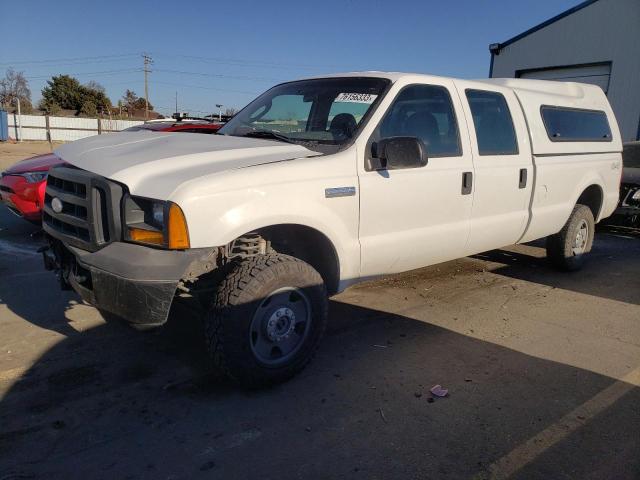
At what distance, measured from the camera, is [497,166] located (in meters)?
4.43

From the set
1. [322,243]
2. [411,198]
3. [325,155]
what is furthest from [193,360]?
[411,198]

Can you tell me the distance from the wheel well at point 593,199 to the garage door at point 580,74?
38.2 feet

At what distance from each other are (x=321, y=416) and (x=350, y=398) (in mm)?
271

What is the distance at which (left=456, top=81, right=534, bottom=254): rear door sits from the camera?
4.31 metres

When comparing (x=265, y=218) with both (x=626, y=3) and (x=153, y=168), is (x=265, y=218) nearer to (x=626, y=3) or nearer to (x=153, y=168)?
(x=153, y=168)

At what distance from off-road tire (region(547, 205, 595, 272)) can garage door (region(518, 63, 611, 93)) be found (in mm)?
12022

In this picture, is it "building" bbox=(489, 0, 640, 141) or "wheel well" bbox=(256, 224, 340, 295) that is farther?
"building" bbox=(489, 0, 640, 141)

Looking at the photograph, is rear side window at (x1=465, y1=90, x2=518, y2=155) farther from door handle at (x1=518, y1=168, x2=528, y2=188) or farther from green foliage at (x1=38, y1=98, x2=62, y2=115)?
green foliage at (x1=38, y1=98, x2=62, y2=115)

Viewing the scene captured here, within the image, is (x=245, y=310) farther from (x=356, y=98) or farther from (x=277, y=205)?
(x=356, y=98)

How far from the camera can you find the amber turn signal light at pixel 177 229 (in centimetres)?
264

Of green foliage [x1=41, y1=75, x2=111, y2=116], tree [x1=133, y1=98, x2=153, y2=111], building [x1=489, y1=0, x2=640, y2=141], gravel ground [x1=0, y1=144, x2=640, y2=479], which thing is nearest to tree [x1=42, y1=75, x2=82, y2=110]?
green foliage [x1=41, y1=75, x2=111, y2=116]

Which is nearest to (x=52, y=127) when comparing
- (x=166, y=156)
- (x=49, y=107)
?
(x=49, y=107)

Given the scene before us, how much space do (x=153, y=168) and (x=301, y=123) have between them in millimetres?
1486

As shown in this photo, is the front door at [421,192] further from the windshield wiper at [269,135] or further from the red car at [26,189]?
the red car at [26,189]
